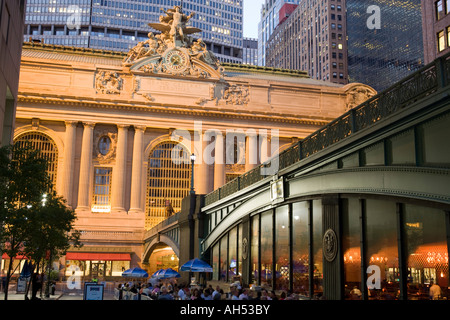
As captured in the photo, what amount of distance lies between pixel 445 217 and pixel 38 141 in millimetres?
64886

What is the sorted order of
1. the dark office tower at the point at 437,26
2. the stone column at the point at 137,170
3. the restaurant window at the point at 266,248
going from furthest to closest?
the stone column at the point at 137,170 → the dark office tower at the point at 437,26 → the restaurant window at the point at 266,248

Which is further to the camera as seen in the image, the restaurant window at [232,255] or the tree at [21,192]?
the restaurant window at [232,255]

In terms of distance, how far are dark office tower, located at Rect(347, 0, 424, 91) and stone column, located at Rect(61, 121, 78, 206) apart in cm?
9578

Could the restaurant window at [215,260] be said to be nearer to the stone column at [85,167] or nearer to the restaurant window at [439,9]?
the restaurant window at [439,9]

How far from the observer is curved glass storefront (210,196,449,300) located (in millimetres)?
12797

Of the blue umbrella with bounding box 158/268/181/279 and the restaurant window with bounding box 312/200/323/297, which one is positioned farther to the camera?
the blue umbrella with bounding box 158/268/181/279

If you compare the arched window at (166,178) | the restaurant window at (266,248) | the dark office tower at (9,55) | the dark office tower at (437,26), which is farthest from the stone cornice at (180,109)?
the restaurant window at (266,248)

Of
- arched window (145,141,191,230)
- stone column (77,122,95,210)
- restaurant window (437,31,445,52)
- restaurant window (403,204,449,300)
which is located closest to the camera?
restaurant window (403,204,449,300)

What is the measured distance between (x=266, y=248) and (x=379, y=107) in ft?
34.5

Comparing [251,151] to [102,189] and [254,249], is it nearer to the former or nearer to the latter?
[102,189]

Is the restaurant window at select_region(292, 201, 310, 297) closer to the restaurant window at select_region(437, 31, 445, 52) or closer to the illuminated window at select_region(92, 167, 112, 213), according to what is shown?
the restaurant window at select_region(437, 31, 445, 52)

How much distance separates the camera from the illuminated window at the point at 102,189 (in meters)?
70.1

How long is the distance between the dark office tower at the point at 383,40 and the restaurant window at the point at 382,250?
13665cm

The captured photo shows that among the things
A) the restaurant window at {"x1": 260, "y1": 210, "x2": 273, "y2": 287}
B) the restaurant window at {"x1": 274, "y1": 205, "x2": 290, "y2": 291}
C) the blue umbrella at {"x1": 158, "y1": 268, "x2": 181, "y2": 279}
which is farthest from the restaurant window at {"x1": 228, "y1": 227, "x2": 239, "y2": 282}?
the restaurant window at {"x1": 274, "y1": 205, "x2": 290, "y2": 291}
